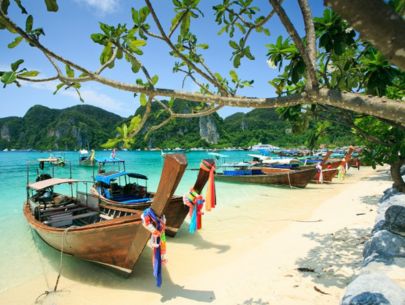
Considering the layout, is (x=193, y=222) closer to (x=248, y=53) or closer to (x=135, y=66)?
(x=248, y=53)

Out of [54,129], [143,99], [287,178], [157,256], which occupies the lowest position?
[287,178]

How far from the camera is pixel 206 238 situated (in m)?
7.98

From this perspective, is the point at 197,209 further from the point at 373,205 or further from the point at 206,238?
the point at 373,205

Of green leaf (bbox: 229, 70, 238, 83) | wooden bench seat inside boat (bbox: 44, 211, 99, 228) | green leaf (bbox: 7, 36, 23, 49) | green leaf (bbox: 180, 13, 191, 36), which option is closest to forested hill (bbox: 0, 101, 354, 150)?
wooden bench seat inside boat (bbox: 44, 211, 99, 228)

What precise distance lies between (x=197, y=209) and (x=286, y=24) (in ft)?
16.8

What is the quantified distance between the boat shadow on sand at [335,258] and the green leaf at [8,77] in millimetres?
4758


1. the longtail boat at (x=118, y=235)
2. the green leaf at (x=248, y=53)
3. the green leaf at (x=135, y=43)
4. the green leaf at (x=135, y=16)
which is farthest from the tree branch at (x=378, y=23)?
A: the longtail boat at (x=118, y=235)

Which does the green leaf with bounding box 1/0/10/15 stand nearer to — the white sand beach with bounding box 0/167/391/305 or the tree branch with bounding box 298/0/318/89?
the tree branch with bounding box 298/0/318/89

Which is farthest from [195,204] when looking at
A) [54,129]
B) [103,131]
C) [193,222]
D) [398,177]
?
[54,129]

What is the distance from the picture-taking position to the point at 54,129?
5187 inches

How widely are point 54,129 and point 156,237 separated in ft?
482

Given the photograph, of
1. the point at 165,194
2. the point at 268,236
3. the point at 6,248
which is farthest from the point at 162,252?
the point at 6,248

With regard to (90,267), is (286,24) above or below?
above

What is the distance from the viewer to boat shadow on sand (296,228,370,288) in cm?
443
